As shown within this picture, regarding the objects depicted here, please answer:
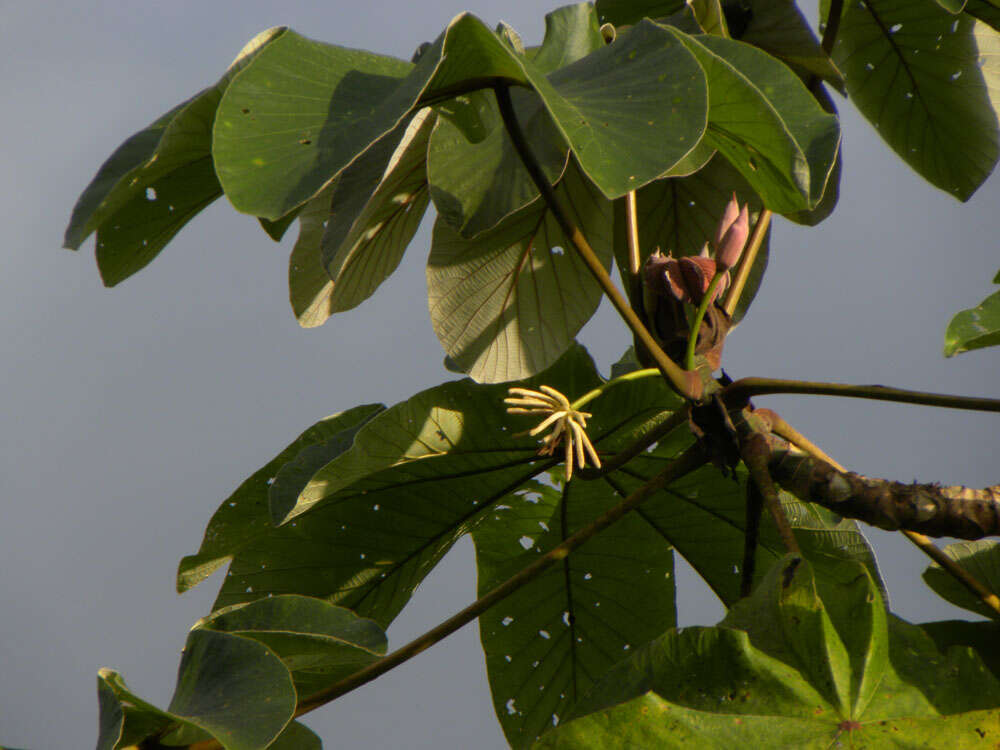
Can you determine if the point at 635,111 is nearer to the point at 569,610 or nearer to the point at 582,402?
the point at 582,402

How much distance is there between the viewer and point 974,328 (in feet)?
1.61

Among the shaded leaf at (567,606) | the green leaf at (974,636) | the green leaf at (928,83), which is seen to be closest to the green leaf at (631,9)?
the green leaf at (928,83)

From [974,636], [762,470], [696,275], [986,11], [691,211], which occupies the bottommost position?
[974,636]

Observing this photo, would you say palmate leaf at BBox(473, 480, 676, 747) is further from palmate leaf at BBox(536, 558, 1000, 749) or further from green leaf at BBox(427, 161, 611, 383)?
palmate leaf at BBox(536, 558, 1000, 749)

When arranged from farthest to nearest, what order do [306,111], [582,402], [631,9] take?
1. [631,9]
2. [582,402]
3. [306,111]

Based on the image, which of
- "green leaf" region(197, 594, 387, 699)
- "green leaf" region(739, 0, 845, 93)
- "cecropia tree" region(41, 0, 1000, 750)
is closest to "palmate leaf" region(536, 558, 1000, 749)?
"cecropia tree" region(41, 0, 1000, 750)

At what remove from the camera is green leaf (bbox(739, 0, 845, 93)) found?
27.6 inches

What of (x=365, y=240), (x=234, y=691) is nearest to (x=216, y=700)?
(x=234, y=691)

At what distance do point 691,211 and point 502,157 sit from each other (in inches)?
9.3

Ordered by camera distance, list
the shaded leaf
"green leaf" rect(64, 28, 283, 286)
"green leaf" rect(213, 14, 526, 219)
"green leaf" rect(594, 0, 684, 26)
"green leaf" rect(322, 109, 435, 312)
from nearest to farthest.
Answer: "green leaf" rect(213, 14, 526, 219)
"green leaf" rect(64, 28, 283, 286)
"green leaf" rect(322, 109, 435, 312)
the shaded leaf
"green leaf" rect(594, 0, 684, 26)

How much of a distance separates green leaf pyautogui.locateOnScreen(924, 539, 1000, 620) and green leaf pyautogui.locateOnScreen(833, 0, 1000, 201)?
331 millimetres

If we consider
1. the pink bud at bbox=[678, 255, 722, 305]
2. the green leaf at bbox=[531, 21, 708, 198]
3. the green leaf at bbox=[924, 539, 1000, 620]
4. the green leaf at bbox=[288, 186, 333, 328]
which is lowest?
the green leaf at bbox=[924, 539, 1000, 620]

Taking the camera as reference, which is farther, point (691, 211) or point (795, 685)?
point (691, 211)

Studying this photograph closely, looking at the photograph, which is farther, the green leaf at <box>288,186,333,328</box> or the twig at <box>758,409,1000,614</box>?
the green leaf at <box>288,186,333,328</box>
